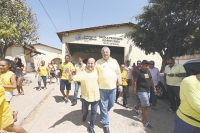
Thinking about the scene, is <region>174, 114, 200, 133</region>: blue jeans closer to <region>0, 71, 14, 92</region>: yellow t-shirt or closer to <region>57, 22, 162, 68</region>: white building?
<region>0, 71, 14, 92</region>: yellow t-shirt

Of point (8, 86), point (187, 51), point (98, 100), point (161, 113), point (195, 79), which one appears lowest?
point (161, 113)

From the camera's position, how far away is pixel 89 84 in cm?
302

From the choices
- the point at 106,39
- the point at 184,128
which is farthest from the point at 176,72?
the point at 106,39

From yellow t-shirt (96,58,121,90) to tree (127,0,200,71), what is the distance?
20.0 ft

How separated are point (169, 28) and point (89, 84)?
7963 millimetres

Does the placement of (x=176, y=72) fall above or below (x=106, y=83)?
above

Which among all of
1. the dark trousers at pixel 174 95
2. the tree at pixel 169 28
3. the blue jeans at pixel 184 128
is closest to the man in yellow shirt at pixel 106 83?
the blue jeans at pixel 184 128

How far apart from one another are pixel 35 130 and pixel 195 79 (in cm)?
332

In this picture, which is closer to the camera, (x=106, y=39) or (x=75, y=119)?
(x=75, y=119)

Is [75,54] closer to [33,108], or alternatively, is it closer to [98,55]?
[98,55]

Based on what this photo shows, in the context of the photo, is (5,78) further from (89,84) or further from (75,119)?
(75,119)

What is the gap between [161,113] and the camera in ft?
14.5

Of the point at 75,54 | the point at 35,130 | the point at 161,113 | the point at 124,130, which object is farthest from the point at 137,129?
the point at 75,54

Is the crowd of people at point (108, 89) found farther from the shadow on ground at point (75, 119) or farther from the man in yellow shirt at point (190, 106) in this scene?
the shadow on ground at point (75, 119)
